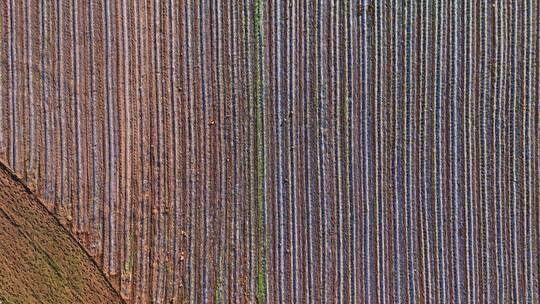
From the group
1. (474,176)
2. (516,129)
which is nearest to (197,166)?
(474,176)

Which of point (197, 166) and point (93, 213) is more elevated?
point (197, 166)

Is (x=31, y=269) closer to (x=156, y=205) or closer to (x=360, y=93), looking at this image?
(x=156, y=205)

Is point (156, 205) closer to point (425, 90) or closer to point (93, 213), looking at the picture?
point (93, 213)

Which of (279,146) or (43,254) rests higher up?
(279,146)

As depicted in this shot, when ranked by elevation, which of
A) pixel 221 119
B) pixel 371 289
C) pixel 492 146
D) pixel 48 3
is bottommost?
pixel 371 289
